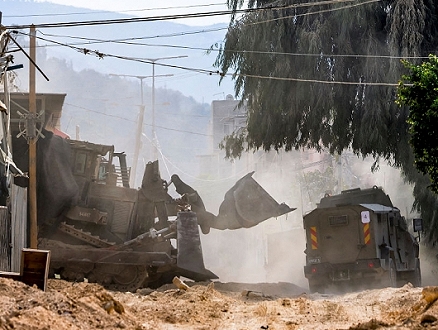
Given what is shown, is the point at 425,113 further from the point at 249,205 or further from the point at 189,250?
the point at 249,205

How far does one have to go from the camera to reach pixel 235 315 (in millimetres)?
12398

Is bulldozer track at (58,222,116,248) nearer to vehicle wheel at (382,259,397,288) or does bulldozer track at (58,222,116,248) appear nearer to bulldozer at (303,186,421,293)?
bulldozer at (303,186,421,293)

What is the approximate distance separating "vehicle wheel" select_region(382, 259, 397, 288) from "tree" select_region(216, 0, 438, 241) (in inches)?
157

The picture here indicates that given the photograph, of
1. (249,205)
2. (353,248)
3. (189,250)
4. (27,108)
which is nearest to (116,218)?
(189,250)

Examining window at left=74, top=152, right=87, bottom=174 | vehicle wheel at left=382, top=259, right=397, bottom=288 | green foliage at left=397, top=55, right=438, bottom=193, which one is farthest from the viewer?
window at left=74, top=152, right=87, bottom=174

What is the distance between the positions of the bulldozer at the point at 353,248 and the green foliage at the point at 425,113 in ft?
19.6

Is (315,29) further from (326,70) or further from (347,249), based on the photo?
(347,249)

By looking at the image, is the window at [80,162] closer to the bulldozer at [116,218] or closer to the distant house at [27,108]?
the bulldozer at [116,218]

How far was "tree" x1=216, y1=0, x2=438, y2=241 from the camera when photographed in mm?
23500

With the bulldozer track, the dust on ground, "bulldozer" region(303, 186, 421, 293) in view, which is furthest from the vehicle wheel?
the bulldozer track

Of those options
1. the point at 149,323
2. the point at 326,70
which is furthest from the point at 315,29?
the point at 149,323

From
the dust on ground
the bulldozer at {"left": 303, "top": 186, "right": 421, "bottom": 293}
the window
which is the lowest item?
the dust on ground

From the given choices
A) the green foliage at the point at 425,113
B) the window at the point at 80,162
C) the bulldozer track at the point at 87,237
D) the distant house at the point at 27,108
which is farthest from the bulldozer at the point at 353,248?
the distant house at the point at 27,108

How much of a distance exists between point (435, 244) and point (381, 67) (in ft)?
22.6
